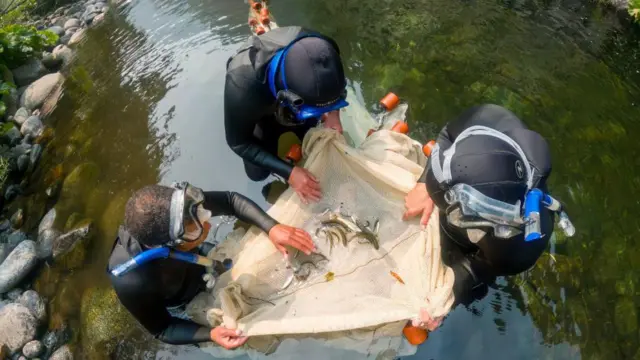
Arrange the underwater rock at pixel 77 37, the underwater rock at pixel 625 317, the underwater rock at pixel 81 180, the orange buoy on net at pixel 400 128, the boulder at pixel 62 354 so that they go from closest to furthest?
the underwater rock at pixel 625 317 < the orange buoy on net at pixel 400 128 < the boulder at pixel 62 354 < the underwater rock at pixel 81 180 < the underwater rock at pixel 77 37

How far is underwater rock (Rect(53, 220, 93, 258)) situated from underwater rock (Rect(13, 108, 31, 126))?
2.94 metres

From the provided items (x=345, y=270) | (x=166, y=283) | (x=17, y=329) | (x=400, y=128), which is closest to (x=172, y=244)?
(x=166, y=283)

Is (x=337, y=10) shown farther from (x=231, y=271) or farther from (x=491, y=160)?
(x=491, y=160)

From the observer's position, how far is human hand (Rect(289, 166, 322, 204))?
10.9 feet

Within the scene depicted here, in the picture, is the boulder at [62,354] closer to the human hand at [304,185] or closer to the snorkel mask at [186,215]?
the snorkel mask at [186,215]

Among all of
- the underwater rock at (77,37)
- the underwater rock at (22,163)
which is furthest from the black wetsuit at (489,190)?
the underwater rock at (77,37)

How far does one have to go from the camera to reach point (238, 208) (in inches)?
126

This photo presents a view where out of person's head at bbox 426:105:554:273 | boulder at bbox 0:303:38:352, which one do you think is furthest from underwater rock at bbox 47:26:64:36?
person's head at bbox 426:105:554:273

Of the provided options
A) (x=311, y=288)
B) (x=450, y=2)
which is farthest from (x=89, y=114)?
(x=450, y=2)

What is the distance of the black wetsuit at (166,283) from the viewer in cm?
252

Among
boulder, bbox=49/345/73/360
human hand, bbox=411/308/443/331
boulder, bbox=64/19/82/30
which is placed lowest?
boulder, bbox=49/345/73/360

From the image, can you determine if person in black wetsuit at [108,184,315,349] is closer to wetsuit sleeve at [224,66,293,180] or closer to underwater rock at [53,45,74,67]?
wetsuit sleeve at [224,66,293,180]

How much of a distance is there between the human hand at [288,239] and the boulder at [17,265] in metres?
3.13

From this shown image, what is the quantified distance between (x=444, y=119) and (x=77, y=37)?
7063 mm
